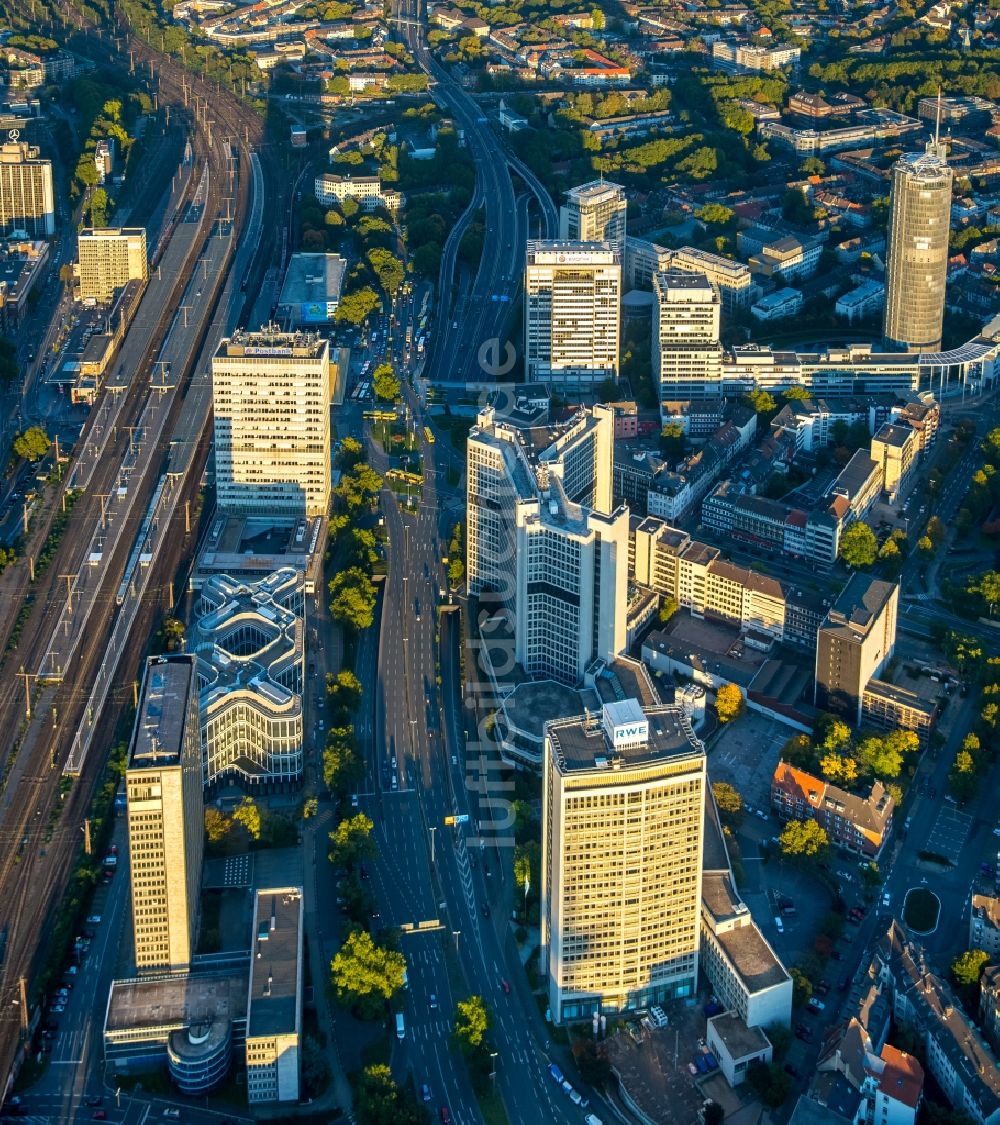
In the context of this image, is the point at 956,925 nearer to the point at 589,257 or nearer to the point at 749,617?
the point at 749,617

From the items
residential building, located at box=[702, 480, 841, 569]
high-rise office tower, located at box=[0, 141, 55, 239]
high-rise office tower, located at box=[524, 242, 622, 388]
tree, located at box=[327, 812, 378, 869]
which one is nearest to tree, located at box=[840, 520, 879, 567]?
residential building, located at box=[702, 480, 841, 569]

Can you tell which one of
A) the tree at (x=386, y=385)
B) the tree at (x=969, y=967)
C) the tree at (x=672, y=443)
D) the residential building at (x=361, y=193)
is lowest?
the tree at (x=969, y=967)

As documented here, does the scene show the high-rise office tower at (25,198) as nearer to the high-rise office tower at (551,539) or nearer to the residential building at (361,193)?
the residential building at (361,193)

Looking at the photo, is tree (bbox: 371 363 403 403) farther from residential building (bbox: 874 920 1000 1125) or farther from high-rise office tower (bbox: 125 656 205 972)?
residential building (bbox: 874 920 1000 1125)

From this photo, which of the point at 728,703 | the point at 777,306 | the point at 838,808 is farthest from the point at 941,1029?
the point at 777,306

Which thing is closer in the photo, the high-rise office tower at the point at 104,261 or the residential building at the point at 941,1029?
the residential building at the point at 941,1029

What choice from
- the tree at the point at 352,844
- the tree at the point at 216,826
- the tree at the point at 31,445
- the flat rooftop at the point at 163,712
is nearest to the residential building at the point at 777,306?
the tree at the point at 31,445

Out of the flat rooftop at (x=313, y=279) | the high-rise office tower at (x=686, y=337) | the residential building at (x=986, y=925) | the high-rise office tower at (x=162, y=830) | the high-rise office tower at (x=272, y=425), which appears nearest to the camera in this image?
the high-rise office tower at (x=162, y=830)
